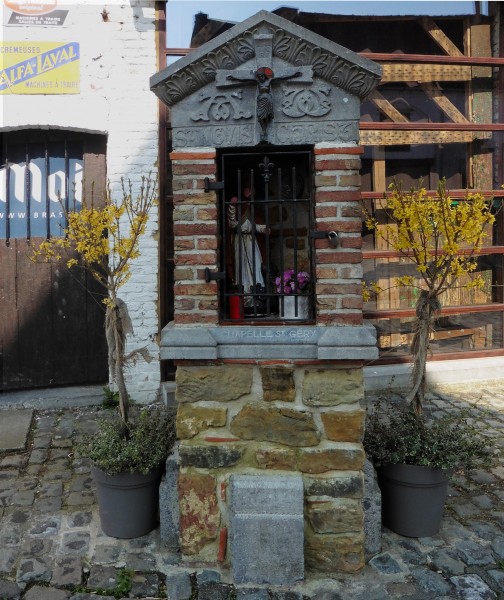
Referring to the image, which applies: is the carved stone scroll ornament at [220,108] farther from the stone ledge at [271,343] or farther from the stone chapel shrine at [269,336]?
the stone ledge at [271,343]

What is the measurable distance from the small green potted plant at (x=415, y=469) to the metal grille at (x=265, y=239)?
87 centimetres

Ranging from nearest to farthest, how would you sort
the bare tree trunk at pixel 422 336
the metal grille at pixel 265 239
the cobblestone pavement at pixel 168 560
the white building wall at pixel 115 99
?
the cobblestone pavement at pixel 168 560 < the metal grille at pixel 265 239 < the bare tree trunk at pixel 422 336 < the white building wall at pixel 115 99

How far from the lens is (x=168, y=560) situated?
293 cm

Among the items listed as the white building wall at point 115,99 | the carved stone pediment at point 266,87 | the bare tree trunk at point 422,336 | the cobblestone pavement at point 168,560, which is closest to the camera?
the cobblestone pavement at point 168,560

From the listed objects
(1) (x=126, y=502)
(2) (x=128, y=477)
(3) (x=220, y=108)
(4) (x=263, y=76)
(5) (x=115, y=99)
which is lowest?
(1) (x=126, y=502)

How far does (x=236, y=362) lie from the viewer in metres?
2.88

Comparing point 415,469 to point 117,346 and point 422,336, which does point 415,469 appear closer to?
point 422,336

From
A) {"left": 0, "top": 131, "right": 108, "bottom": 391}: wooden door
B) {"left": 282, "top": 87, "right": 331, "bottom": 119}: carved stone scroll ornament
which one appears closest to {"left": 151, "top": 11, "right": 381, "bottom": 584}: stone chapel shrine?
{"left": 282, "top": 87, "right": 331, "bottom": 119}: carved stone scroll ornament

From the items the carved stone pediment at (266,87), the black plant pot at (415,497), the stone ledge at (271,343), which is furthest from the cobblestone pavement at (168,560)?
the carved stone pediment at (266,87)

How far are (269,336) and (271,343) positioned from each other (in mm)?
40

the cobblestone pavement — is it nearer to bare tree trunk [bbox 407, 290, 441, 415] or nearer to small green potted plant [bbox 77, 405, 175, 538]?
small green potted plant [bbox 77, 405, 175, 538]

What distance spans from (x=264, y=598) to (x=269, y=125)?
2295 mm

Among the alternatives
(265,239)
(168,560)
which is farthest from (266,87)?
(168,560)

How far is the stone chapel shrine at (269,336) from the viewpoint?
2.80 m
